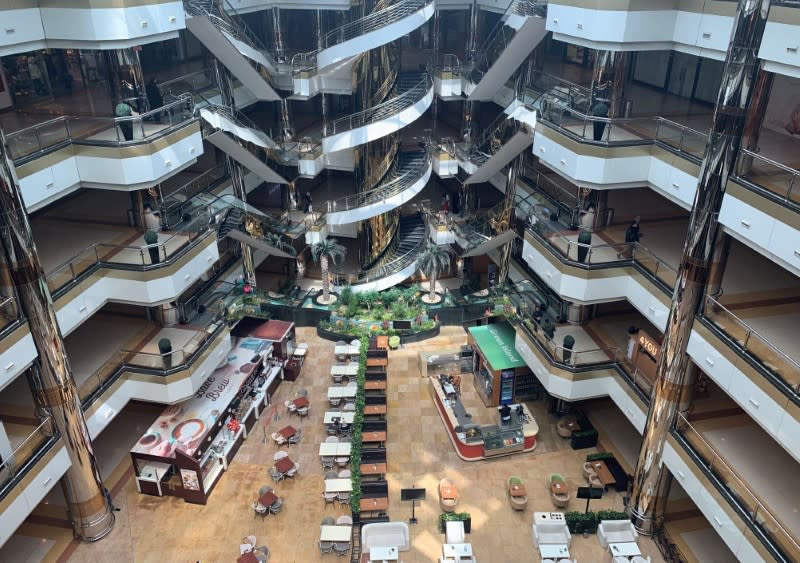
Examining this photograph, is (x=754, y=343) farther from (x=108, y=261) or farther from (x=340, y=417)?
(x=108, y=261)

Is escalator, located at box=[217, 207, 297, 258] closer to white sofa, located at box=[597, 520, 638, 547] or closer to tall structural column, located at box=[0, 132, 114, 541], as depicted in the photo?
tall structural column, located at box=[0, 132, 114, 541]

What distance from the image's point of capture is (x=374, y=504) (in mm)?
16000

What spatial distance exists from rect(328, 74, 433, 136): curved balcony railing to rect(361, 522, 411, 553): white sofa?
51.4 feet

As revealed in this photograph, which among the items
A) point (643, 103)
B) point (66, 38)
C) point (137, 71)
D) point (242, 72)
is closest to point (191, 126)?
point (137, 71)

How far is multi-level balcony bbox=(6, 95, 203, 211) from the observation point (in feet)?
45.6

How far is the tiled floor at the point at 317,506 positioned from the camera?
15.1m

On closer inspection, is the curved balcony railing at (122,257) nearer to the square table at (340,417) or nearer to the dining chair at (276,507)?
the square table at (340,417)

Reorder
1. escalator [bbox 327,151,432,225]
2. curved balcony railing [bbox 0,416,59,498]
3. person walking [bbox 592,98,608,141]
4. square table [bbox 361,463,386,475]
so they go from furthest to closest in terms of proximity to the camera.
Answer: escalator [bbox 327,151,432,225]
square table [bbox 361,463,386,475]
person walking [bbox 592,98,608,141]
curved balcony railing [bbox 0,416,59,498]

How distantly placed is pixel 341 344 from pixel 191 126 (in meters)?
9.67

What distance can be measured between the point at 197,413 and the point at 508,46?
16.5m

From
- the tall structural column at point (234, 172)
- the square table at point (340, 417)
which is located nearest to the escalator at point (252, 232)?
the tall structural column at point (234, 172)

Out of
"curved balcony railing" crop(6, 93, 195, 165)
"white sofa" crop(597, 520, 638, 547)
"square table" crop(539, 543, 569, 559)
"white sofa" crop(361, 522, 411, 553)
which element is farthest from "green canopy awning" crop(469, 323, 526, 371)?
"curved balcony railing" crop(6, 93, 195, 165)

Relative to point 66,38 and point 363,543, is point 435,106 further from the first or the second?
point 363,543

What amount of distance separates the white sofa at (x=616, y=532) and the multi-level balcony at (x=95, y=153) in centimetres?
1500
